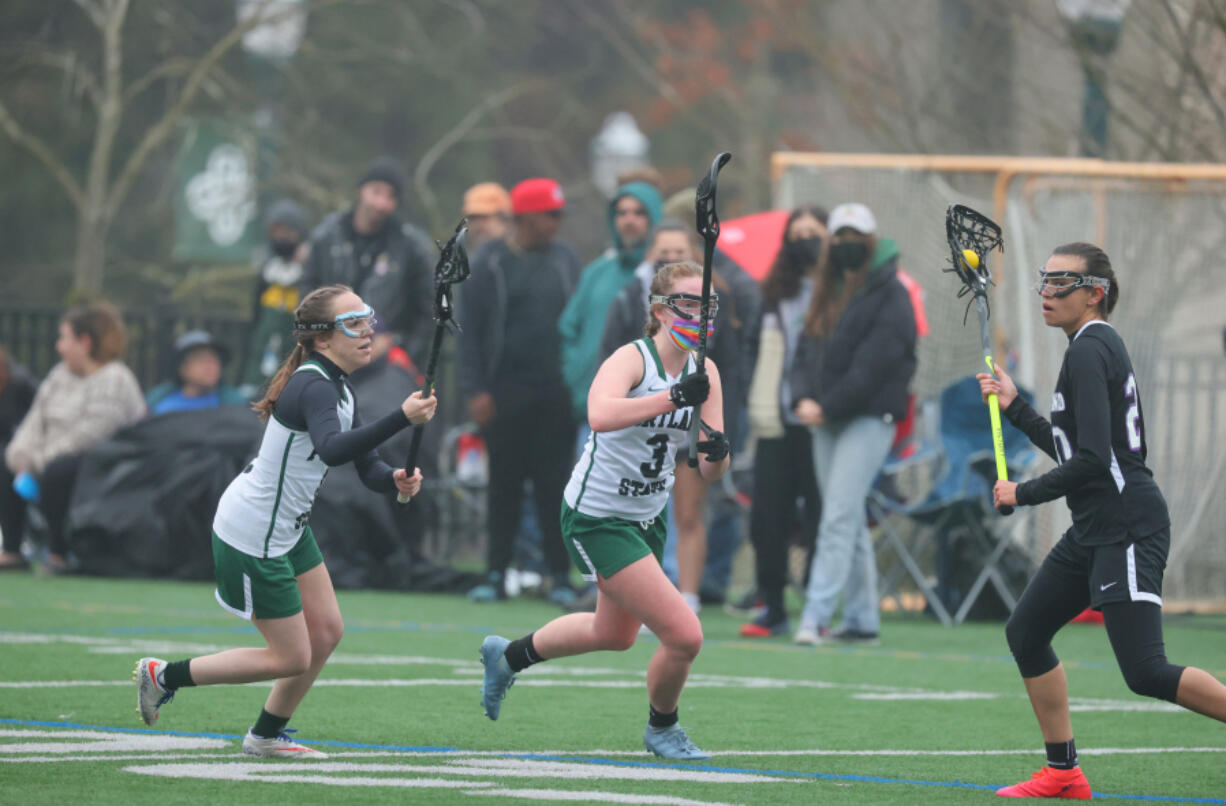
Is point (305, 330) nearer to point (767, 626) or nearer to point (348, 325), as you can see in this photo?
point (348, 325)

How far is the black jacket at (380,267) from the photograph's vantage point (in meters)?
14.6

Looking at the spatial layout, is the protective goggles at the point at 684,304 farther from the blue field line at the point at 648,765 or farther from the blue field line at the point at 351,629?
the blue field line at the point at 351,629

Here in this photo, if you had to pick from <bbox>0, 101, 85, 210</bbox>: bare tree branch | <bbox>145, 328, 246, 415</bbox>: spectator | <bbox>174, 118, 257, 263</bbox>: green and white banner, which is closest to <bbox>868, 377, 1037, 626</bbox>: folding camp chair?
<bbox>145, 328, 246, 415</bbox>: spectator

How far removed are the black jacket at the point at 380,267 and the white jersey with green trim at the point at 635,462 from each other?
7.10 meters

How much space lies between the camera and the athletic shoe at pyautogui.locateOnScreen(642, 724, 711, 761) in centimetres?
734

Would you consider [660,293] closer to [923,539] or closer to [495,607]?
[495,607]

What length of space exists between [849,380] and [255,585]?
513 cm

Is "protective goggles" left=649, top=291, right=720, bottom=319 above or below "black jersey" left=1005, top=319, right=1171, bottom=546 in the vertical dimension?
above

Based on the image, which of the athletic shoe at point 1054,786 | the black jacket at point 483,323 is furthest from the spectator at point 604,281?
the athletic shoe at point 1054,786

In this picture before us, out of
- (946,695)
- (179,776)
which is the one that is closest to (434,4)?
(946,695)

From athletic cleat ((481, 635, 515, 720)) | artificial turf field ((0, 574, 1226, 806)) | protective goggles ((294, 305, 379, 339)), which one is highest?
protective goggles ((294, 305, 379, 339))

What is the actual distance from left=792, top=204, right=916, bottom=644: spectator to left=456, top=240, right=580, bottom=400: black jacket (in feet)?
8.87

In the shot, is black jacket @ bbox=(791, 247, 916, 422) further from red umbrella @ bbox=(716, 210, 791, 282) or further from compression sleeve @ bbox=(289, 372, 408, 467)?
compression sleeve @ bbox=(289, 372, 408, 467)

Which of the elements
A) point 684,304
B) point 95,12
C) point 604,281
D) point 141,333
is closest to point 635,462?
point 684,304
